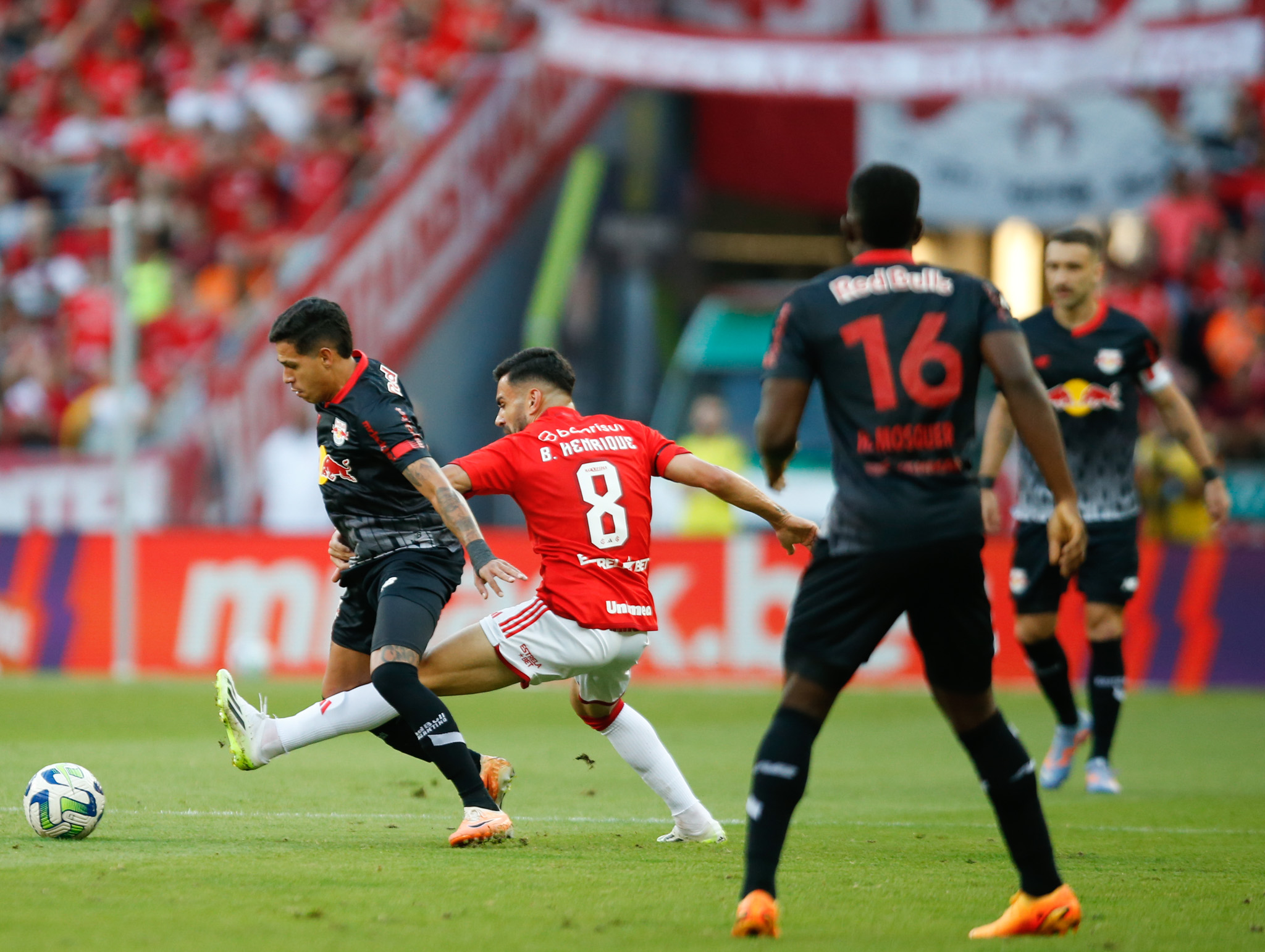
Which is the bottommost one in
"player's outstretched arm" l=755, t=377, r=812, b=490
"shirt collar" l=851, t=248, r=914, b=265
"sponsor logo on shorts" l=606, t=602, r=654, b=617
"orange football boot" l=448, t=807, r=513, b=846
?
"orange football boot" l=448, t=807, r=513, b=846

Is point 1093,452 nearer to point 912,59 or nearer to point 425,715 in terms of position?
point 425,715

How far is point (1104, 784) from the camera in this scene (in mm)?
9258

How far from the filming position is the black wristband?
6.31 m

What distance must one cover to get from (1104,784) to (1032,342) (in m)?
2.28

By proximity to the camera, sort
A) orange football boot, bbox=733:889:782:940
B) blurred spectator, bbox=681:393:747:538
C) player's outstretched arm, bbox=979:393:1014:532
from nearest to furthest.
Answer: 1. orange football boot, bbox=733:889:782:940
2. player's outstretched arm, bbox=979:393:1014:532
3. blurred spectator, bbox=681:393:747:538

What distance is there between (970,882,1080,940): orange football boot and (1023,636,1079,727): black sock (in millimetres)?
4571

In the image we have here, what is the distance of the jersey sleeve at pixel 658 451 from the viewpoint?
6.91 m

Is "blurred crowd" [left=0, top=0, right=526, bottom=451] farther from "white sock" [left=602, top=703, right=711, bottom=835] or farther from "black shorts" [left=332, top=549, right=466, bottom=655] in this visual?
"white sock" [left=602, top=703, right=711, bottom=835]

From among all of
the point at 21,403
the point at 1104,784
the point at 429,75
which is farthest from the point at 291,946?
the point at 429,75

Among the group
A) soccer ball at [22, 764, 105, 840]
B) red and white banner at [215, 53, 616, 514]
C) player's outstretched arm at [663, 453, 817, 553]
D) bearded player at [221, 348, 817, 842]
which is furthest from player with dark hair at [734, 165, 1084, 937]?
red and white banner at [215, 53, 616, 514]

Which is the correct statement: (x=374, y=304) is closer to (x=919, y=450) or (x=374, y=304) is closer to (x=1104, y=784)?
(x=1104, y=784)

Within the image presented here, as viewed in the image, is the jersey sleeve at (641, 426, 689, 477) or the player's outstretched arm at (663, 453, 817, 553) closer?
the player's outstretched arm at (663, 453, 817, 553)

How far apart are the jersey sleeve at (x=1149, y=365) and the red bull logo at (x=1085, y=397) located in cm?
15

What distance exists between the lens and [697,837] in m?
7.04
